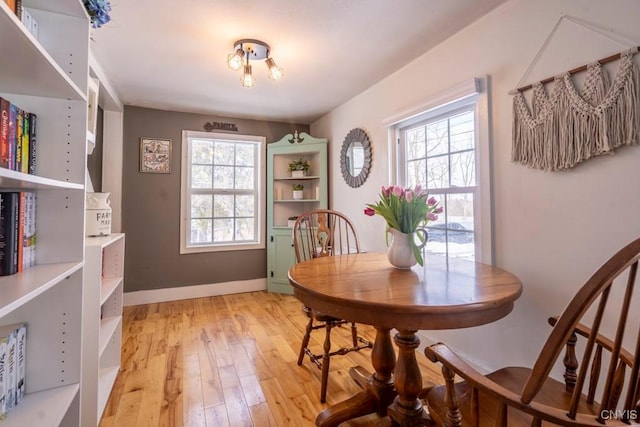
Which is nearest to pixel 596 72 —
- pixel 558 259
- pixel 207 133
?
pixel 558 259

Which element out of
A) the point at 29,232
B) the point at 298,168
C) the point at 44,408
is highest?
the point at 298,168

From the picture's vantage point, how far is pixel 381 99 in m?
2.76

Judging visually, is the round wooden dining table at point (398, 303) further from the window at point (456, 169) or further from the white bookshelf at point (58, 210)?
the white bookshelf at point (58, 210)

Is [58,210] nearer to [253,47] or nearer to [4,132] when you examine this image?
[4,132]

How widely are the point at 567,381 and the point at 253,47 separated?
2.49 metres

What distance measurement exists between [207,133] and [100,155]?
44.2 inches

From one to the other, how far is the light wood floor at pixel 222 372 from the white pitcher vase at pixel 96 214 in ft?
3.10

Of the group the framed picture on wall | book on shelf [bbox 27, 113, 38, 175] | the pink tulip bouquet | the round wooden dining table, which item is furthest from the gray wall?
the pink tulip bouquet

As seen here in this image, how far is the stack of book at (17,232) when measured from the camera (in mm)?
911

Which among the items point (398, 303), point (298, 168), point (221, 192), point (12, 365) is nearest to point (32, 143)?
point (12, 365)

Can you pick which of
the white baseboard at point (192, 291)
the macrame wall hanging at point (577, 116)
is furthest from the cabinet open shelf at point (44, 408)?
the white baseboard at point (192, 291)

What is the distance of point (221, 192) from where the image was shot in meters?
3.77

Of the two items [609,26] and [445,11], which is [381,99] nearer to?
[445,11]

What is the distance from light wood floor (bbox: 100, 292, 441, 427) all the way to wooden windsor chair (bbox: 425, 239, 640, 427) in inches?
31.8
